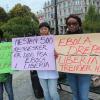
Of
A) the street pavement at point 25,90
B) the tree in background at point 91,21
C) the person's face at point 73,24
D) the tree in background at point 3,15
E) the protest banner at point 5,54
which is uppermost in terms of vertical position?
the tree in background at point 3,15

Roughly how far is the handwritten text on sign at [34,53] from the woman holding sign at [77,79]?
0.54 meters

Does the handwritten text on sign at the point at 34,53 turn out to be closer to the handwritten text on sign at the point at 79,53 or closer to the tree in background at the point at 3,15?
the handwritten text on sign at the point at 79,53

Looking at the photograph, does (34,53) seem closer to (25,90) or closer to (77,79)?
(77,79)

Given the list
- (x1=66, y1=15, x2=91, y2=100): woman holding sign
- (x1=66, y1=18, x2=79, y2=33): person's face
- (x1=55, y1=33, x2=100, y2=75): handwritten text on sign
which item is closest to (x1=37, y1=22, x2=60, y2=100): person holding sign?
(x1=55, y1=33, x2=100, y2=75): handwritten text on sign

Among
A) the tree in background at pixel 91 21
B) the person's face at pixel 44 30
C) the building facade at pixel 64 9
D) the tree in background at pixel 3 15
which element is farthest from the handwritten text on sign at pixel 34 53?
the building facade at pixel 64 9

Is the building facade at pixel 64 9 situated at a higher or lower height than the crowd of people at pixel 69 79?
higher

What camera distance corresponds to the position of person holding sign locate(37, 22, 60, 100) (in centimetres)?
634

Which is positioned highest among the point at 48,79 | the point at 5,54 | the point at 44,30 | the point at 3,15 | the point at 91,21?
the point at 3,15

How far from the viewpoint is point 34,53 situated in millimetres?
6824

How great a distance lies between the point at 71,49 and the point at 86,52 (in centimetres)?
27

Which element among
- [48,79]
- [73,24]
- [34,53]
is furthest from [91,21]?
[73,24]

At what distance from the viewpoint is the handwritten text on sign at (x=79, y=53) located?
240 inches

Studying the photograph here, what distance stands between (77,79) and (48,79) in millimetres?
516

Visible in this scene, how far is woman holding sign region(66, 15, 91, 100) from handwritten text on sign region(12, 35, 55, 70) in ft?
1.78
